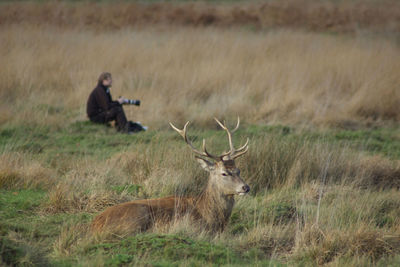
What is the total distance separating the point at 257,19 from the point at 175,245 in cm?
1930

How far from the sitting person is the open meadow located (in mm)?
229

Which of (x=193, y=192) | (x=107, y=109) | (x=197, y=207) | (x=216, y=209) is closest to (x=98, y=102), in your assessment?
(x=107, y=109)

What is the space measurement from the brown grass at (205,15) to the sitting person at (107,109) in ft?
29.0

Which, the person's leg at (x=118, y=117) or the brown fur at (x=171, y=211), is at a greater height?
the brown fur at (x=171, y=211)

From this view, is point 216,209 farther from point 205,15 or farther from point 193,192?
point 205,15

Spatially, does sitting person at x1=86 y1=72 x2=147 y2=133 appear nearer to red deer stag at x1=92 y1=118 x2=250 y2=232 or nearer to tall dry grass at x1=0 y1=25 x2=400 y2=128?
tall dry grass at x1=0 y1=25 x2=400 y2=128

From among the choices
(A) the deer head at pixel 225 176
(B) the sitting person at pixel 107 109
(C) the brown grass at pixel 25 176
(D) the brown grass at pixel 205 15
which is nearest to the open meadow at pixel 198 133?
(C) the brown grass at pixel 25 176

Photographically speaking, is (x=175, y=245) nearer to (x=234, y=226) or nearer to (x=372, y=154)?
(x=234, y=226)

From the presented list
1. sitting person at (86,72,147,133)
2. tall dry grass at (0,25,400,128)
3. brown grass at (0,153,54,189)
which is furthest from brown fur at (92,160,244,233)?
tall dry grass at (0,25,400,128)

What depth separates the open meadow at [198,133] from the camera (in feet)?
19.1

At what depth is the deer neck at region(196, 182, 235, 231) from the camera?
6695mm

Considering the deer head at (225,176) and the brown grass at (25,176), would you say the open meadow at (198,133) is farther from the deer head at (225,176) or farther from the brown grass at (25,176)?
the deer head at (225,176)

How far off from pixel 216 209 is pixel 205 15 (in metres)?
17.1

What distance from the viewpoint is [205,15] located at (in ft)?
75.0
